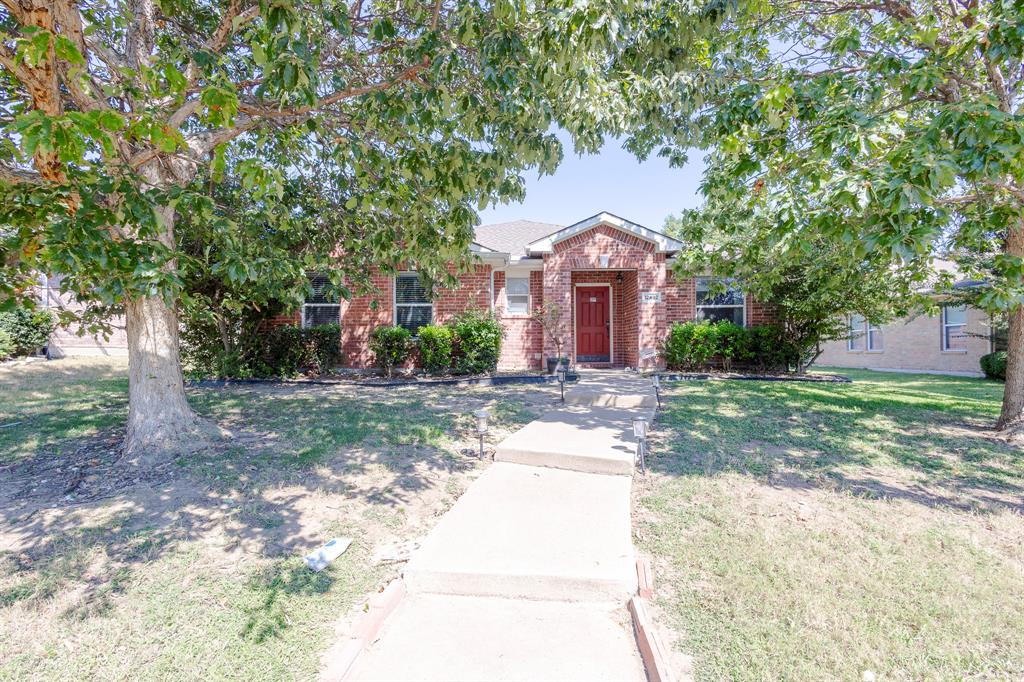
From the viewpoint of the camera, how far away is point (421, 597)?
9.84 feet

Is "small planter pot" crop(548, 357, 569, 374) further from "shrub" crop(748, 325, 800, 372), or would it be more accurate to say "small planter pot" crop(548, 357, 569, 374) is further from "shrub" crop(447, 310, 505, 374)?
"shrub" crop(748, 325, 800, 372)

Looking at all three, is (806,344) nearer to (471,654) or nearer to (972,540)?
(972,540)

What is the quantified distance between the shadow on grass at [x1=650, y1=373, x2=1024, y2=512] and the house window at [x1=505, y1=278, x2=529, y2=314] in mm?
5339

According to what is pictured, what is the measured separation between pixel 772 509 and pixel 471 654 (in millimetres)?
2849

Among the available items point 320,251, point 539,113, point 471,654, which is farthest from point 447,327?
point 471,654

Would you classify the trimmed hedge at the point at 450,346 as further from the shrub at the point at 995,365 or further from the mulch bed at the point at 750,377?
the shrub at the point at 995,365

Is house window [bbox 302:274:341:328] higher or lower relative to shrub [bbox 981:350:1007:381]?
higher

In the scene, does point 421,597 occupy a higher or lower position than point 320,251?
lower

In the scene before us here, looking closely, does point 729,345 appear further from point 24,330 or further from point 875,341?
point 24,330

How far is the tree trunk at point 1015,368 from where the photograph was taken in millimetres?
6137

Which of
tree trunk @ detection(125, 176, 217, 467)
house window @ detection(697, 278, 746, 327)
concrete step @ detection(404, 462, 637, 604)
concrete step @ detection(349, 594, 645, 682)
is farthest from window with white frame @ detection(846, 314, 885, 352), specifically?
tree trunk @ detection(125, 176, 217, 467)

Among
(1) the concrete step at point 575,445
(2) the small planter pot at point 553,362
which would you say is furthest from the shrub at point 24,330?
(1) the concrete step at point 575,445

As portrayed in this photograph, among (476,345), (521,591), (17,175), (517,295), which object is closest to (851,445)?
(521,591)

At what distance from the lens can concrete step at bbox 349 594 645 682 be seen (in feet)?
7.60
